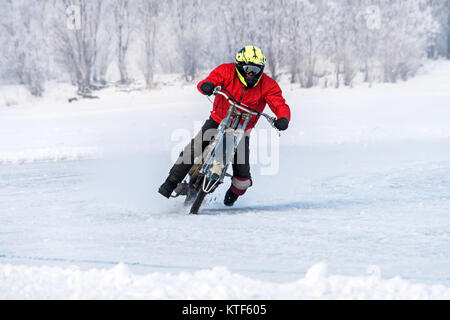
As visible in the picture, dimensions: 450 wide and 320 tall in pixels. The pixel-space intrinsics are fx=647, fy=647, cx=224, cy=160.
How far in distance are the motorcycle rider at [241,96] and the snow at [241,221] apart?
1.51 feet

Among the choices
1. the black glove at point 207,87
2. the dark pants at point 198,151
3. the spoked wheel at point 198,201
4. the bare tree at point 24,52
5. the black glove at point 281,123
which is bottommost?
the bare tree at point 24,52

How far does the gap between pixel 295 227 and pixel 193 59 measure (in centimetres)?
2687

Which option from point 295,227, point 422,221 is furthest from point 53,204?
point 422,221

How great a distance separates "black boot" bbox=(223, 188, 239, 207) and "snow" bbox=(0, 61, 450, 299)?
18 cm

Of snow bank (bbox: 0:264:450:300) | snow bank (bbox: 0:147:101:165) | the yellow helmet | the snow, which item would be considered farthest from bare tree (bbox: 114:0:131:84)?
snow bank (bbox: 0:264:450:300)

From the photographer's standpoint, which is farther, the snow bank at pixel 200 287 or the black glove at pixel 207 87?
the black glove at pixel 207 87

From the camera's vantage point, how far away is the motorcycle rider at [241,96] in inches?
224

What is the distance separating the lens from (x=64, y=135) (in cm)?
1484

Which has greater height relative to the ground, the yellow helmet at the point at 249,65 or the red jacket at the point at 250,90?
the yellow helmet at the point at 249,65

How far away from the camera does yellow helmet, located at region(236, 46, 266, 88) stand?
5672 mm

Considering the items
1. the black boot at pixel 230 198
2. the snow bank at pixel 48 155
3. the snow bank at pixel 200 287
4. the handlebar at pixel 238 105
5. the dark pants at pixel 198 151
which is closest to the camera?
the snow bank at pixel 200 287

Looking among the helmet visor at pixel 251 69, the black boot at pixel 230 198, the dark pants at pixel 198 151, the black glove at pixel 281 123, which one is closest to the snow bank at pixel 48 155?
the black boot at pixel 230 198

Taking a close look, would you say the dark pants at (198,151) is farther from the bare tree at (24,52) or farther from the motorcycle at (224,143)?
the bare tree at (24,52)

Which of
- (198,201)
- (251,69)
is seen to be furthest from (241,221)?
(251,69)
